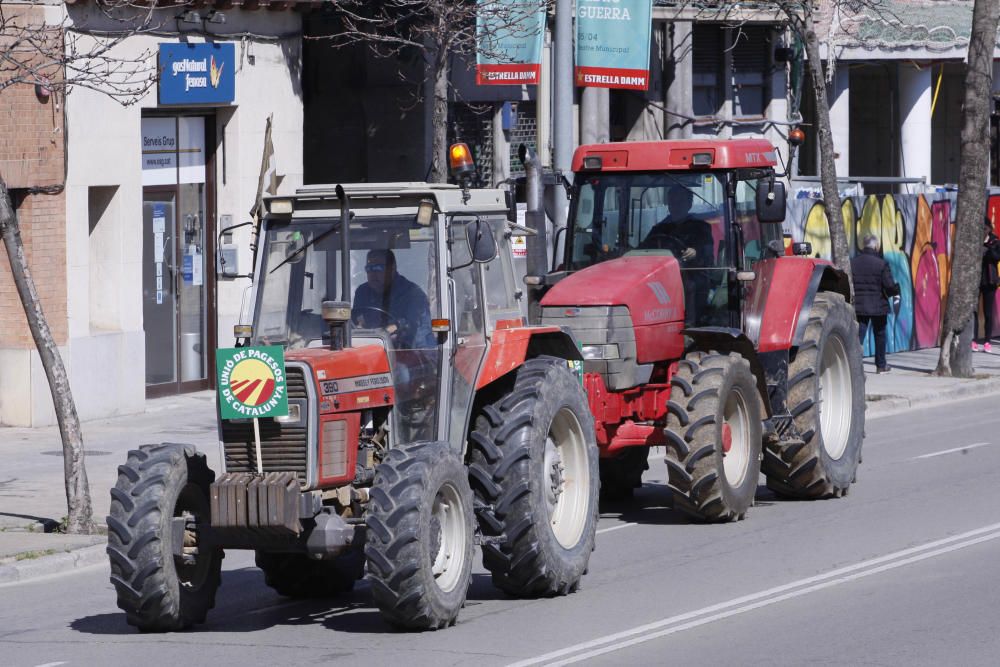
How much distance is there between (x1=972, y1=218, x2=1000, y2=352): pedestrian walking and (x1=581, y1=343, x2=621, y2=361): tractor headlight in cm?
1633

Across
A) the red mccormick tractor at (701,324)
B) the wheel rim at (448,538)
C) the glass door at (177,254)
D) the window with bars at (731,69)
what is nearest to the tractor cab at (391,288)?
the wheel rim at (448,538)

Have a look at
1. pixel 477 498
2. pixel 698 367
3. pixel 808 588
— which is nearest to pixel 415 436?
pixel 477 498

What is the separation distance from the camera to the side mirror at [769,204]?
13.8 metres

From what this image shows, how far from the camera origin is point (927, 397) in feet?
76.0

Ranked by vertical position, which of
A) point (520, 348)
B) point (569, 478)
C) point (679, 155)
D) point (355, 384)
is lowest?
point (569, 478)

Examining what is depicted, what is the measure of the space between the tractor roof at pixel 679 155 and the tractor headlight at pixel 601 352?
75.2 inches

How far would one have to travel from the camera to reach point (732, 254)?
45.6 ft

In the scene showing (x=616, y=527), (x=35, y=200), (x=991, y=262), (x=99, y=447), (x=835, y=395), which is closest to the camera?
(x=616, y=527)

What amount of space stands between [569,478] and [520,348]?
3.20ft

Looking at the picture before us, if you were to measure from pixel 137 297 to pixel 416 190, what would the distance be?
433 inches

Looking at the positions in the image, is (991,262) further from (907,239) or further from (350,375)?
(350,375)

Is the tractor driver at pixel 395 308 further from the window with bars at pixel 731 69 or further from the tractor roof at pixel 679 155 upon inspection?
the window with bars at pixel 731 69

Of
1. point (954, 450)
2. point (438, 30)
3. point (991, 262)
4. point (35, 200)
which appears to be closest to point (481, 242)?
point (954, 450)

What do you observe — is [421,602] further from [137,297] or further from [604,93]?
[604,93]
